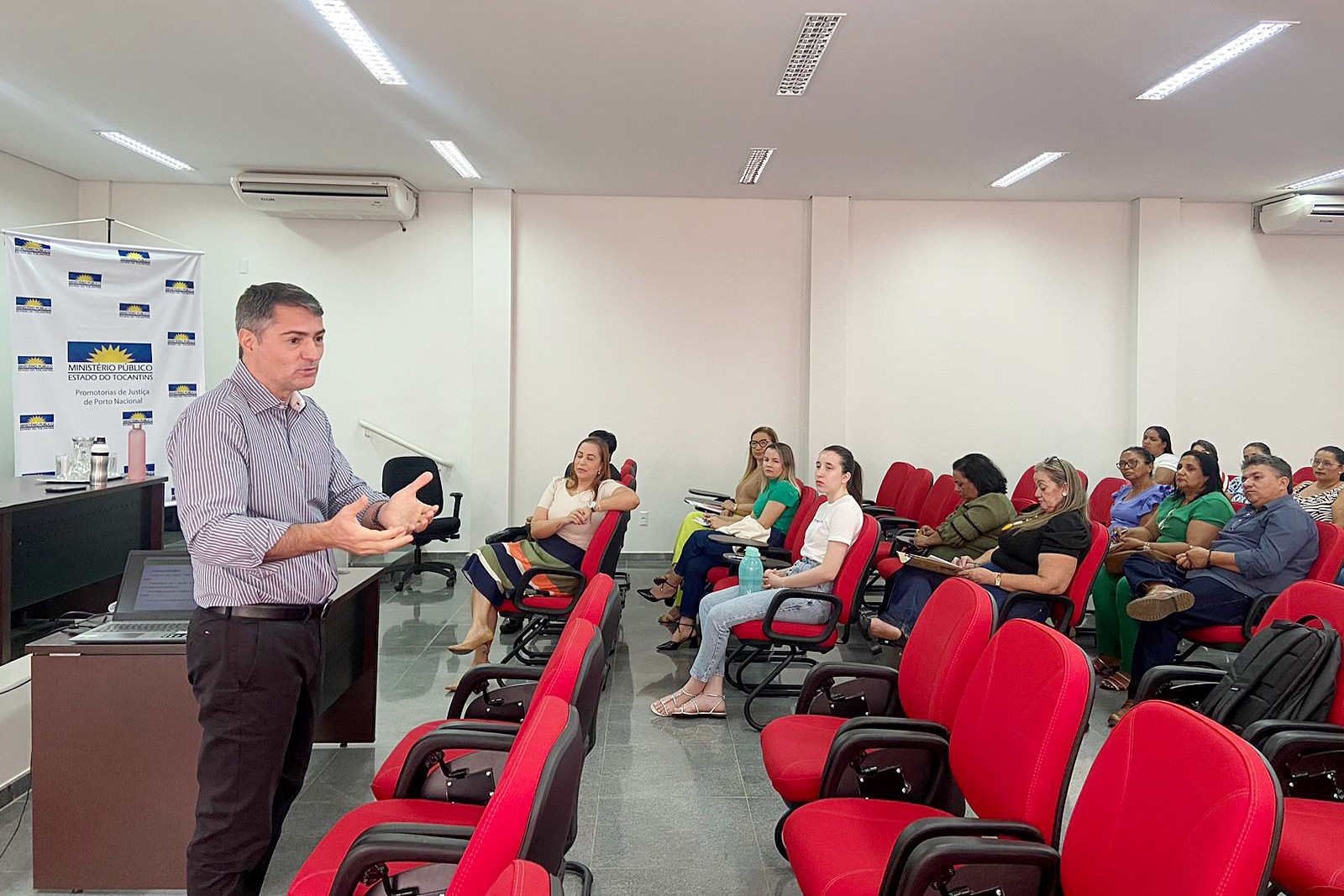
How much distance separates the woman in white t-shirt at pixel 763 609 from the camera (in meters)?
4.09

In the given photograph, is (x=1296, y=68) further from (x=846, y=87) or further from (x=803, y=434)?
(x=803, y=434)

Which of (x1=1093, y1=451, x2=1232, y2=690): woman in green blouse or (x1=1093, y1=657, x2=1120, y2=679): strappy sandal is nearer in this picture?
(x1=1093, y1=451, x2=1232, y2=690): woman in green blouse

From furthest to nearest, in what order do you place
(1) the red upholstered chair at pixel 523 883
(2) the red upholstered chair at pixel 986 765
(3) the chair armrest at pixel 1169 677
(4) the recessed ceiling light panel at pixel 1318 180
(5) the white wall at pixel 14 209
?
(4) the recessed ceiling light panel at pixel 1318 180 → (5) the white wall at pixel 14 209 → (3) the chair armrest at pixel 1169 677 → (2) the red upholstered chair at pixel 986 765 → (1) the red upholstered chair at pixel 523 883

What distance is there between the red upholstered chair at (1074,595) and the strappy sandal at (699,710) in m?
1.33

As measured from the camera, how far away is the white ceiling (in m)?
4.18

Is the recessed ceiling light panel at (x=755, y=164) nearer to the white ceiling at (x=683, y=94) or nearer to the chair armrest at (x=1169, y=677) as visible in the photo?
the white ceiling at (x=683, y=94)

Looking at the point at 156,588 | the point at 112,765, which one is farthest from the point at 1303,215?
the point at 112,765

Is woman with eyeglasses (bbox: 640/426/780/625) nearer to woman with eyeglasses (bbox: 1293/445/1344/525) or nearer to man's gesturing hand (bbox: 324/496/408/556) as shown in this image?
woman with eyeglasses (bbox: 1293/445/1344/525)

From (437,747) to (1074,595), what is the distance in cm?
318

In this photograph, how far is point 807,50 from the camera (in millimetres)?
4488

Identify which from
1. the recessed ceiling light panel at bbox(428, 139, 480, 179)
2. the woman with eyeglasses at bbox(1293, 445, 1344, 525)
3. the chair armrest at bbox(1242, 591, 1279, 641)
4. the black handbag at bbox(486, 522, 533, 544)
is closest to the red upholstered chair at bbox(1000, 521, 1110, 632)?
the chair armrest at bbox(1242, 591, 1279, 641)

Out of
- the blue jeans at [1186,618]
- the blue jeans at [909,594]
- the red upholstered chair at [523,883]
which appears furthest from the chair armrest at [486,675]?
the blue jeans at [1186,618]

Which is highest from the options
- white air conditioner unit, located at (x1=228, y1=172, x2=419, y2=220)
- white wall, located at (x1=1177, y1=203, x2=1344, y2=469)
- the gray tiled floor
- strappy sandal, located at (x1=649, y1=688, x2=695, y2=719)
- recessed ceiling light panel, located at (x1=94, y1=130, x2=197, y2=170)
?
recessed ceiling light panel, located at (x1=94, y1=130, x2=197, y2=170)

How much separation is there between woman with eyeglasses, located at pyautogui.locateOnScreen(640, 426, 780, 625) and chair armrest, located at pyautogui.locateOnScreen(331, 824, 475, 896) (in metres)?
4.05
